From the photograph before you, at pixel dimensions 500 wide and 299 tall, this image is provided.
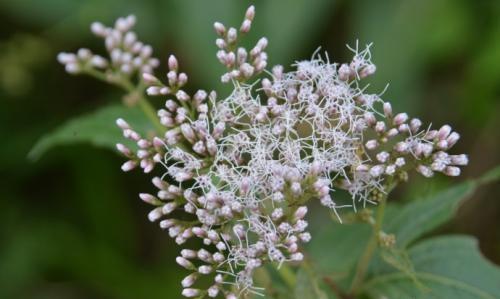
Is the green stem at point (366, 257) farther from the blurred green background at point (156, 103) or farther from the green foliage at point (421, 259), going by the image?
the blurred green background at point (156, 103)

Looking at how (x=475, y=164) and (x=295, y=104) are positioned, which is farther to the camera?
(x=475, y=164)

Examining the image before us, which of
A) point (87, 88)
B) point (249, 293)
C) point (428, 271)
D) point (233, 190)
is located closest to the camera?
point (233, 190)

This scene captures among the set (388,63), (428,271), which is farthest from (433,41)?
(428,271)

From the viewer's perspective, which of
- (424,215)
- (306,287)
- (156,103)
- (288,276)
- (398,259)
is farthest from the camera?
(156,103)

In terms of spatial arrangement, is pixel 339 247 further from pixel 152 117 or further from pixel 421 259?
pixel 152 117

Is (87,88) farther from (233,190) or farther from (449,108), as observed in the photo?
(233,190)

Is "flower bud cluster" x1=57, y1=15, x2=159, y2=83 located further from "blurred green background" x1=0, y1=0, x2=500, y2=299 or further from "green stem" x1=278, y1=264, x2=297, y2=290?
"green stem" x1=278, y1=264, x2=297, y2=290

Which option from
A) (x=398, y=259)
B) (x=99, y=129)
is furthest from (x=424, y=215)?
(x=99, y=129)
